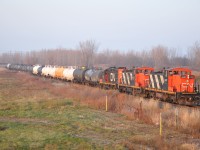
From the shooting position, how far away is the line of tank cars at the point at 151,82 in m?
21.6

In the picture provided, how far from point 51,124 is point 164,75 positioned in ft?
38.4

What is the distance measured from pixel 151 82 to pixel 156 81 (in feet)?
2.88

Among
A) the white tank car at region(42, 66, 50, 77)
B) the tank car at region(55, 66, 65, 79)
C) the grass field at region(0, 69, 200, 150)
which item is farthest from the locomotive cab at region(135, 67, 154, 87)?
the white tank car at region(42, 66, 50, 77)

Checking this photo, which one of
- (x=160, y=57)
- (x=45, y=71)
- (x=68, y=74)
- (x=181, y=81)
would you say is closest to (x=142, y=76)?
(x=181, y=81)

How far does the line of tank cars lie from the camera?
21.6 m

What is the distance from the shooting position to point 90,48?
100625mm

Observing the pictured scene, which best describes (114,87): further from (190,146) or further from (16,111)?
(190,146)

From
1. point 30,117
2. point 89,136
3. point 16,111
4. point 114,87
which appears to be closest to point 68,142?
point 89,136

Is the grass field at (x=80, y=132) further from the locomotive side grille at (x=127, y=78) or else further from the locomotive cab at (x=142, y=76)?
the locomotive side grille at (x=127, y=78)

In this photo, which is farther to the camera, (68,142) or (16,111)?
(16,111)

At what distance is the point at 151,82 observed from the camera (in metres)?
25.2

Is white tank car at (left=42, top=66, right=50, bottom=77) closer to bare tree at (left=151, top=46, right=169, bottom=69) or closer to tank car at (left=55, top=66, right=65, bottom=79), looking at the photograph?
tank car at (left=55, top=66, right=65, bottom=79)

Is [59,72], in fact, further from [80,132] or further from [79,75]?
Answer: [80,132]

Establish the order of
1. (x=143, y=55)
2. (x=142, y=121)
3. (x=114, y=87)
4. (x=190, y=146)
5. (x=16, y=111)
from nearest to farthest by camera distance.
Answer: (x=190, y=146) → (x=142, y=121) → (x=16, y=111) → (x=114, y=87) → (x=143, y=55)
